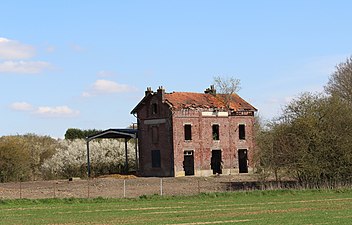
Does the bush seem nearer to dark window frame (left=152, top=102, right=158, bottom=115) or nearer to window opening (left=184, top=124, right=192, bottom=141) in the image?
dark window frame (left=152, top=102, right=158, bottom=115)

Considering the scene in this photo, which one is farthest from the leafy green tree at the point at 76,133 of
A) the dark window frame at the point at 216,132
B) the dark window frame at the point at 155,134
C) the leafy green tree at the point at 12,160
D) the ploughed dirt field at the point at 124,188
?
the ploughed dirt field at the point at 124,188

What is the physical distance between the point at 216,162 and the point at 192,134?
13.3 feet

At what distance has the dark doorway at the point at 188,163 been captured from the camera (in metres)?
64.4

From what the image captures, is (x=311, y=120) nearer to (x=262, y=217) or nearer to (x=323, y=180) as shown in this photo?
(x=323, y=180)

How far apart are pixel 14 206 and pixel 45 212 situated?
467 cm

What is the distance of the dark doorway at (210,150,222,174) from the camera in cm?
6619

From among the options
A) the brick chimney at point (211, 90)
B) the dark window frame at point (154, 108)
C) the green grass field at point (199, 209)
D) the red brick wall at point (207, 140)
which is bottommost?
the green grass field at point (199, 209)

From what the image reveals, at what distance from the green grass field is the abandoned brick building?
77.0ft

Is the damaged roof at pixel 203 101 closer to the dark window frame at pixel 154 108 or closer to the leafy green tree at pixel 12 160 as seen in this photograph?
the dark window frame at pixel 154 108

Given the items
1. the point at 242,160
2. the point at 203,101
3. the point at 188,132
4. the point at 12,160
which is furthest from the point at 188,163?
the point at 12,160

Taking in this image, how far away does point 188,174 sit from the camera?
6450cm

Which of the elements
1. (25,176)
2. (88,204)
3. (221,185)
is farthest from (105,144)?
(88,204)

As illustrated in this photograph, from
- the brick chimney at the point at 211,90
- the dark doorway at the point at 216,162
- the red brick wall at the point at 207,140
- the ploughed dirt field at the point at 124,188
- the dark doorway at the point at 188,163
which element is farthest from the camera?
the brick chimney at the point at 211,90

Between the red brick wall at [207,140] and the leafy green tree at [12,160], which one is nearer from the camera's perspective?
the red brick wall at [207,140]
